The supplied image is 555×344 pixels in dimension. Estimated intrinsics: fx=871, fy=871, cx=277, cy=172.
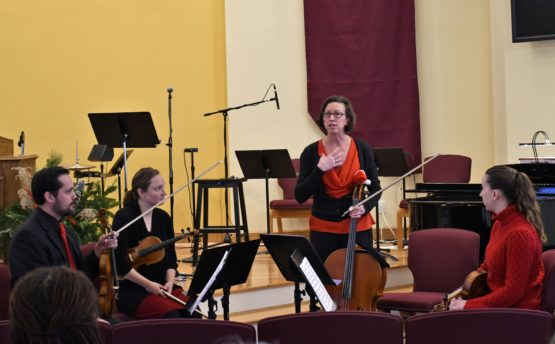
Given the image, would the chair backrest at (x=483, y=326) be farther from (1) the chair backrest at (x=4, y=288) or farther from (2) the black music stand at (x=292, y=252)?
(1) the chair backrest at (x=4, y=288)

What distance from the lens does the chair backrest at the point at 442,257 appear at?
5.09m

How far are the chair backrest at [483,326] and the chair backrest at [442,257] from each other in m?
2.20

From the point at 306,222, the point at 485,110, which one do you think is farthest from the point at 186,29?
the point at 485,110

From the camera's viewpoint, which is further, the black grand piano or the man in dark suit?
the black grand piano

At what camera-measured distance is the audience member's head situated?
5.33 ft

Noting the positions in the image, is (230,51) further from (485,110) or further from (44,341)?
(44,341)

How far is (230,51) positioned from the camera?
916cm

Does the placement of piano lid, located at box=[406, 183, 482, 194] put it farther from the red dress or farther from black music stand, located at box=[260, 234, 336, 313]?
black music stand, located at box=[260, 234, 336, 313]

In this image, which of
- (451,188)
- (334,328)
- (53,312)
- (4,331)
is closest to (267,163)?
(451,188)

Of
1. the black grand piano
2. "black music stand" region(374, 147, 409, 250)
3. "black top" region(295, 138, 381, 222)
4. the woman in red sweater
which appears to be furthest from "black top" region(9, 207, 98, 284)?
"black music stand" region(374, 147, 409, 250)

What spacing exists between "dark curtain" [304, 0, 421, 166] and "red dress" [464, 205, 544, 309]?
4960 millimetres

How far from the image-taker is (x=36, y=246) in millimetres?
3777

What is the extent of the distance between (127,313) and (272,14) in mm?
5287

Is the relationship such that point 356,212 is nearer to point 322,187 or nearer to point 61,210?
point 322,187
